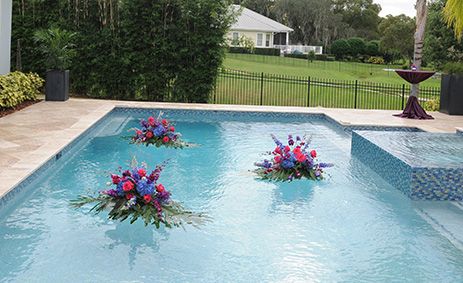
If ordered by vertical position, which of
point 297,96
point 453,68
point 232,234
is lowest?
point 232,234

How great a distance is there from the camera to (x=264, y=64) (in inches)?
Result: 1516

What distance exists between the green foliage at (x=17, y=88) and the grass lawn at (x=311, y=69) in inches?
728

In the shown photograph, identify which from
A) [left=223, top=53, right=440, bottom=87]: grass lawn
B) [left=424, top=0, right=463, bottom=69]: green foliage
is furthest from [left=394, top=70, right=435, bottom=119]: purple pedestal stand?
[left=223, top=53, right=440, bottom=87]: grass lawn

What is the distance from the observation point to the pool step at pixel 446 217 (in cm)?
596

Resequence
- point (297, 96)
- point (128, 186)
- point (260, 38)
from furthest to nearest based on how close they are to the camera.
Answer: point (260, 38)
point (297, 96)
point (128, 186)

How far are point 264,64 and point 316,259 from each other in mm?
33851

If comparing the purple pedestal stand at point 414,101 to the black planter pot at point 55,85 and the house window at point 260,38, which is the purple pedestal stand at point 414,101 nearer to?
the black planter pot at point 55,85

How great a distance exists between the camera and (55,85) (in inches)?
575

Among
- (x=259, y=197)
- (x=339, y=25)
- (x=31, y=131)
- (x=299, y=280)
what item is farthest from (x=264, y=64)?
(x=299, y=280)

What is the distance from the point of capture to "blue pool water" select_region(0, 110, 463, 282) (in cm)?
477

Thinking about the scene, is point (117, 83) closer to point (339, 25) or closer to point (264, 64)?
point (264, 64)

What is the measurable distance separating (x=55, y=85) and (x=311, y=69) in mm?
25127

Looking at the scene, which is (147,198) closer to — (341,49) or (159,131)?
(159,131)

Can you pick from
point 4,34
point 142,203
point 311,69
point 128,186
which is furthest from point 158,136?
point 311,69
